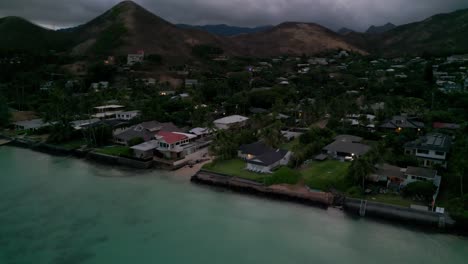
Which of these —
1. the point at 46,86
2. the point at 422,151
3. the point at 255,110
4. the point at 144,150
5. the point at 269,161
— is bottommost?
the point at 144,150

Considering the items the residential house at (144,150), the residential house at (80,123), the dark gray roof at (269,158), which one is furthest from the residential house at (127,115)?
the dark gray roof at (269,158)

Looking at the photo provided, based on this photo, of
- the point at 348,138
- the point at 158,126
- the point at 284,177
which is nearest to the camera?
the point at 284,177

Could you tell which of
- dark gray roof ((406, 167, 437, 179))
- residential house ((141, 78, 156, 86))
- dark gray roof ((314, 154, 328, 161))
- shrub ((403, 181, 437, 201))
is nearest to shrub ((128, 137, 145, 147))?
dark gray roof ((314, 154, 328, 161))

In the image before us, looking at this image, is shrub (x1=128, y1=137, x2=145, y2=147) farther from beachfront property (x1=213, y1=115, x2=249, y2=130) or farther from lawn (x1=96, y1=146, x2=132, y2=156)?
beachfront property (x1=213, y1=115, x2=249, y2=130)

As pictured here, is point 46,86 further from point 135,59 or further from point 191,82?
point 191,82

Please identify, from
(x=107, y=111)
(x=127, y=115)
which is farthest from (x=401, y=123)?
(x=107, y=111)

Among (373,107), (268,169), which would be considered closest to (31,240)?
(268,169)
